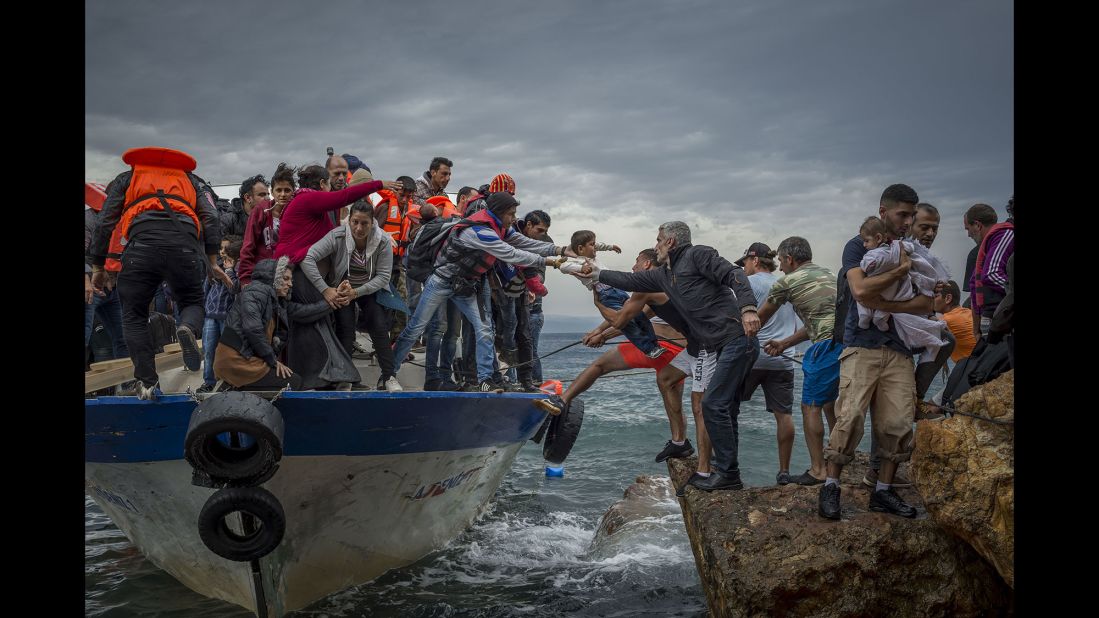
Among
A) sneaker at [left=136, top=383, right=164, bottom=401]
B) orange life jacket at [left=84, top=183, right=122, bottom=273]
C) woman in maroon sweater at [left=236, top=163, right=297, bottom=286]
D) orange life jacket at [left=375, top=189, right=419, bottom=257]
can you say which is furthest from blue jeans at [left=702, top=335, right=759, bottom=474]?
orange life jacket at [left=84, top=183, right=122, bottom=273]

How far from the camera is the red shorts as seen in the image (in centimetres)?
701

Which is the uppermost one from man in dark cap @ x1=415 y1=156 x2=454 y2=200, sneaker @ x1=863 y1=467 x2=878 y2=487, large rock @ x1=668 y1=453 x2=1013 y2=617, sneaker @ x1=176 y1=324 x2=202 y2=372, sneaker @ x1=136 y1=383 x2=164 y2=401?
man in dark cap @ x1=415 y1=156 x2=454 y2=200

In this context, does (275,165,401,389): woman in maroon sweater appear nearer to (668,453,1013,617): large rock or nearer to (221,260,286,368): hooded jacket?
(221,260,286,368): hooded jacket

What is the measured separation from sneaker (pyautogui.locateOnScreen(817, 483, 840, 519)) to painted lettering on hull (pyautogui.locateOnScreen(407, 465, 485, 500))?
3.35 meters

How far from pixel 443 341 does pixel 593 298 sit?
5.28 feet

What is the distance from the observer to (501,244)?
666 centimetres

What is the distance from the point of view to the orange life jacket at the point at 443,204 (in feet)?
27.6

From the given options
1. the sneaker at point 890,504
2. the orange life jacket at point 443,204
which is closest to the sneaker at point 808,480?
the sneaker at point 890,504

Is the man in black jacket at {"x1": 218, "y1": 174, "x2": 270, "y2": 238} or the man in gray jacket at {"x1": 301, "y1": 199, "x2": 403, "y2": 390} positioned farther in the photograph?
the man in black jacket at {"x1": 218, "y1": 174, "x2": 270, "y2": 238}

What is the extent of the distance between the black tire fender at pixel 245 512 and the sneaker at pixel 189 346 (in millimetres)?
1704

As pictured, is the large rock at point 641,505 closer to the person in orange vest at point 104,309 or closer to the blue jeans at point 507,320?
the blue jeans at point 507,320

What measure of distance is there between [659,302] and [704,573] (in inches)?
92.1
